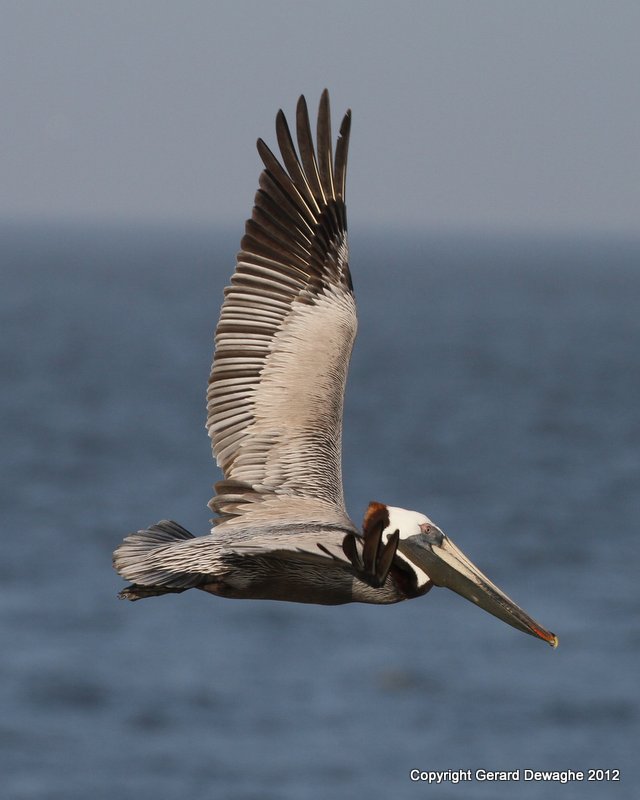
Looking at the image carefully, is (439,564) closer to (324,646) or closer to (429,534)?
(429,534)

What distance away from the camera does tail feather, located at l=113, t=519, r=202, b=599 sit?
7.51 m

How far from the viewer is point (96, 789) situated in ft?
127

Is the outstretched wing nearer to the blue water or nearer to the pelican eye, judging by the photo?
the pelican eye

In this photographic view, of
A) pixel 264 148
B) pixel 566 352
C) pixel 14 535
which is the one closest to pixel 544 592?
pixel 14 535

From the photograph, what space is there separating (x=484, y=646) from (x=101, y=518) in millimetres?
15171

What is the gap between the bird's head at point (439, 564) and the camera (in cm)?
814

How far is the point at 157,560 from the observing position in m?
7.89

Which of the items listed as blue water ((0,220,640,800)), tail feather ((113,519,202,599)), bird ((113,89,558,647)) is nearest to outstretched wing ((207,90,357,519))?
bird ((113,89,558,647))

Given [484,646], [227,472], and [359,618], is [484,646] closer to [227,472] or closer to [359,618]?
[359,618]

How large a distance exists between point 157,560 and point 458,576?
1.53 meters

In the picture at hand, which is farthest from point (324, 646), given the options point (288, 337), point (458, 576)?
point (458, 576)

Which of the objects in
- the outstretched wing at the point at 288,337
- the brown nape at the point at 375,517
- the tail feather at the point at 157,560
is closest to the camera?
the brown nape at the point at 375,517

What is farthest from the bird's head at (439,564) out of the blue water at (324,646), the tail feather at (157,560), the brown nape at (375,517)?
the blue water at (324,646)

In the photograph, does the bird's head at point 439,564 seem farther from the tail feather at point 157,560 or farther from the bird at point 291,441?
the tail feather at point 157,560
